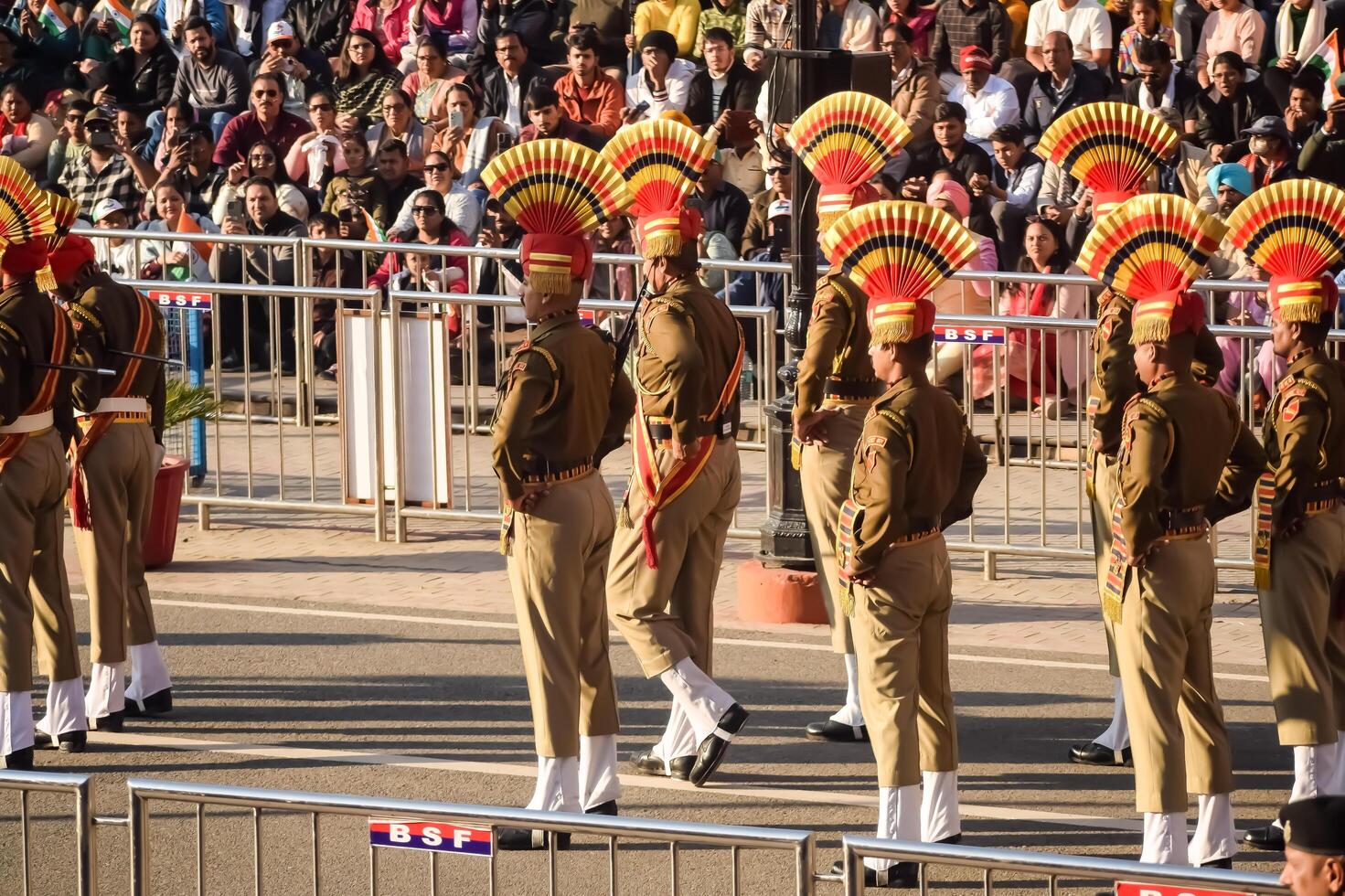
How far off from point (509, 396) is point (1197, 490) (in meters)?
2.36

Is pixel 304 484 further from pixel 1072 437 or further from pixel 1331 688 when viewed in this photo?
pixel 1331 688

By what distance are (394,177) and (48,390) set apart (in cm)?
946

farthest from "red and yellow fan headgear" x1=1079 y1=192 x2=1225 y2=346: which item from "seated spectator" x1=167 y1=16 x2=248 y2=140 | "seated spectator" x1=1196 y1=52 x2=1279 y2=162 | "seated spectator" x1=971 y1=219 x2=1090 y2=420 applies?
"seated spectator" x1=167 y1=16 x2=248 y2=140

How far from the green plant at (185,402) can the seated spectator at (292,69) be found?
8302 mm

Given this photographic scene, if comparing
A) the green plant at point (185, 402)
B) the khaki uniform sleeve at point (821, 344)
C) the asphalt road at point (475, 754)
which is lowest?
the asphalt road at point (475, 754)

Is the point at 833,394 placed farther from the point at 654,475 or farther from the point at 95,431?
the point at 95,431

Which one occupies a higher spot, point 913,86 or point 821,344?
point 913,86

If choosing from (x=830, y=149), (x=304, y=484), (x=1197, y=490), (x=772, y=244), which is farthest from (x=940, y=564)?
(x=772, y=244)

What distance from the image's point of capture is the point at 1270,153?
1551cm

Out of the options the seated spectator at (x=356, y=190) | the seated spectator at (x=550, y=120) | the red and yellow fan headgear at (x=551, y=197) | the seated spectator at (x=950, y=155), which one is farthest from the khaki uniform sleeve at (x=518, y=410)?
the seated spectator at (x=550, y=120)

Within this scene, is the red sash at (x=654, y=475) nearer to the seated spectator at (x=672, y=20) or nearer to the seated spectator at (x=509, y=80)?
the seated spectator at (x=509, y=80)

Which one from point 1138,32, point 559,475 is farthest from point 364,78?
point 559,475

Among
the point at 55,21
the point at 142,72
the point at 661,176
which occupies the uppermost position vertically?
the point at 55,21

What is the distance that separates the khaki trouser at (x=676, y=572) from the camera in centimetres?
906
